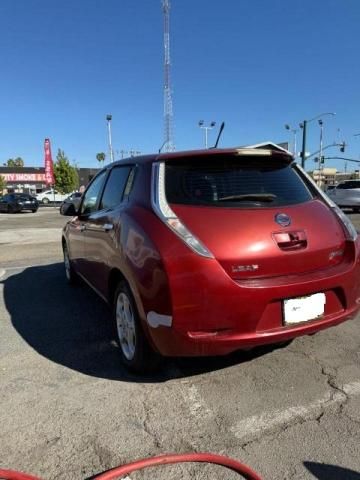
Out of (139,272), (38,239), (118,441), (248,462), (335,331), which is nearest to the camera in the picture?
(248,462)

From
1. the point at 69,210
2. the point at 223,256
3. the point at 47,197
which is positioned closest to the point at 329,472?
the point at 223,256

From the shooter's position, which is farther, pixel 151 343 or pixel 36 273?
pixel 36 273

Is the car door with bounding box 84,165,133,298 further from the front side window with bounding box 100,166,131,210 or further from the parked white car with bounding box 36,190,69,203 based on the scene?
the parked white car with bounding box 36,190,69,203

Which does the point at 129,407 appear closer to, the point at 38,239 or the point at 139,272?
the point at 139,272

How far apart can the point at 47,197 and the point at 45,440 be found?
161 feet

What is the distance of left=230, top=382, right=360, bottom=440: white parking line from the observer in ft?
8.62

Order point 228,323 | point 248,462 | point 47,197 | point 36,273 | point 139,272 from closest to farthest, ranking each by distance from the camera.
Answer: point 248,462 < point 228,323 < point 139,272 < point 36,273 < point 47,197

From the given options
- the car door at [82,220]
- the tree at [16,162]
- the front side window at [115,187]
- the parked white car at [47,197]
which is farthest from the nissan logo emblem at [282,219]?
the tree at [16,162]

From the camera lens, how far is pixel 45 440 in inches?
102

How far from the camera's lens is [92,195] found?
494 centimetres

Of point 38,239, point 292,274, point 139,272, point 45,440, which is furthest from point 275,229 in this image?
point 38,239

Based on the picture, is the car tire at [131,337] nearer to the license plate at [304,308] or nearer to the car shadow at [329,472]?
the license plate at [304,308]

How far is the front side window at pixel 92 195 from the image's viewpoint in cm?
466

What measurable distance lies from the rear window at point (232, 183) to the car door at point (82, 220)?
1.58 meters
